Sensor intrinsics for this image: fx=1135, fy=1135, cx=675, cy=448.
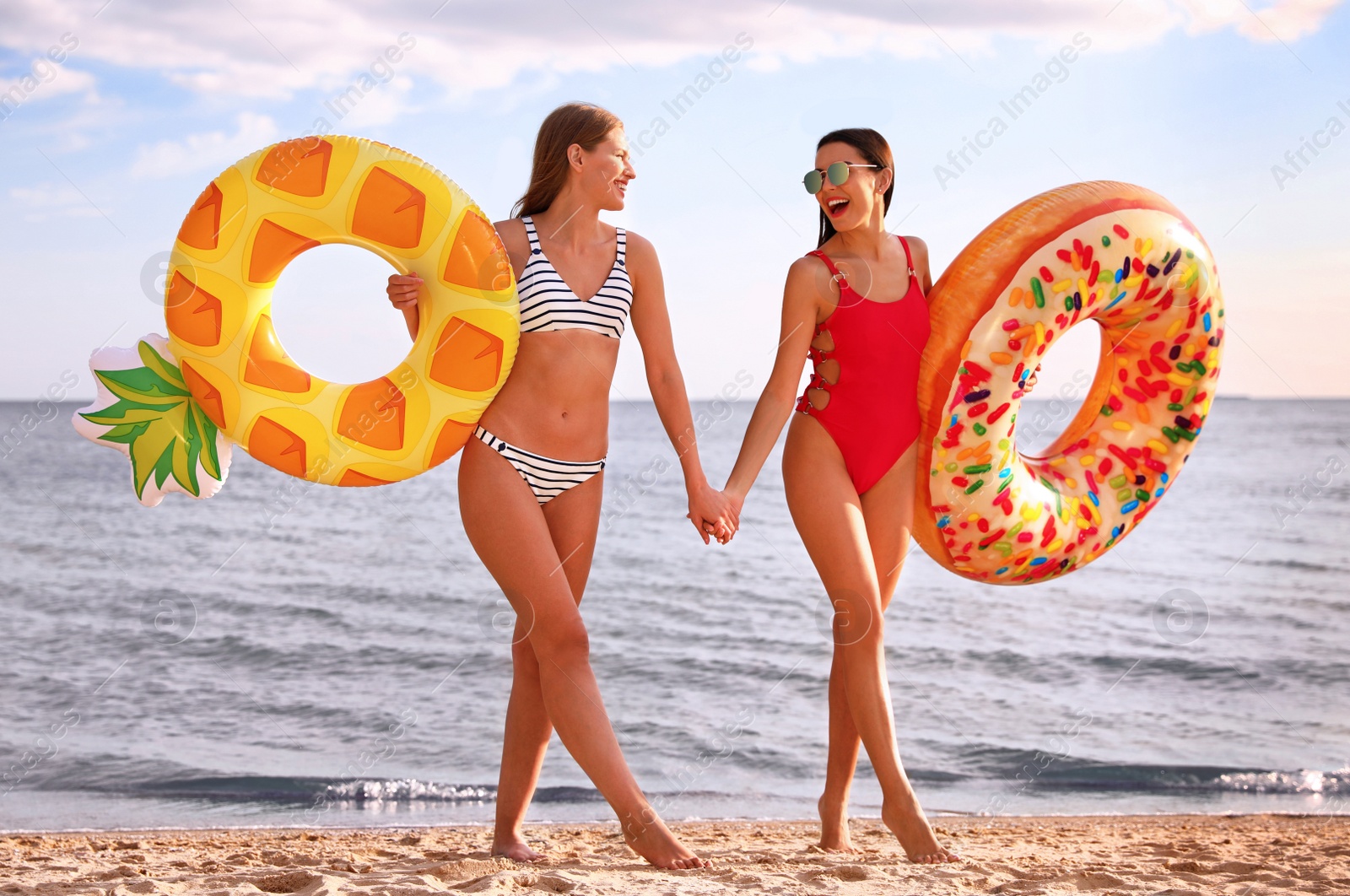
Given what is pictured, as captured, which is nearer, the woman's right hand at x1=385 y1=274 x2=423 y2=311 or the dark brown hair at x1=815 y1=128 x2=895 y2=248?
the woman's right hand at x1=385 y1=274 x2=423 y2=311

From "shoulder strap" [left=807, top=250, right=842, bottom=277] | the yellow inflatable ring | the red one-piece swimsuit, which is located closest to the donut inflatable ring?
the red one-piece swimsuit

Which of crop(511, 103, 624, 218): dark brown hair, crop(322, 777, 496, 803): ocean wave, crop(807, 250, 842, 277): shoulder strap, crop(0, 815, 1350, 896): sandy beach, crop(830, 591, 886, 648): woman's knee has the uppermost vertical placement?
crop(511, 103, 624, 218): dark brown hair

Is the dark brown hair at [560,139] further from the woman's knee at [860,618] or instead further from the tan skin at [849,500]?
the woman's knee at [860,618]

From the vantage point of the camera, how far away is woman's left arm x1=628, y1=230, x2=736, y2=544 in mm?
3338

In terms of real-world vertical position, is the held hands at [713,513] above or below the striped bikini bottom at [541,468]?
below

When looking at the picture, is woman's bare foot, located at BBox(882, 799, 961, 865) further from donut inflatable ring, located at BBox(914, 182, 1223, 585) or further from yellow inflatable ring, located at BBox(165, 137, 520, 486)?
yellow inflatable ring, located at BBox(165, 137, 520, 486)

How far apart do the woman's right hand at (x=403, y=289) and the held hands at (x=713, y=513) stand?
0.99 m

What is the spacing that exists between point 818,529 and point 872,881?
38.8 inches

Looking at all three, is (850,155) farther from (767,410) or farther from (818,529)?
(818,529)

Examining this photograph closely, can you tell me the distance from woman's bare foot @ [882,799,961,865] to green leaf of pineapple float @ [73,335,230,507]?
2.20m

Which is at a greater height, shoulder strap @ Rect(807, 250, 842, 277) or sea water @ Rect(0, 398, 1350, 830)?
shoulder strap @ Rect(807, 250, 842, 277)

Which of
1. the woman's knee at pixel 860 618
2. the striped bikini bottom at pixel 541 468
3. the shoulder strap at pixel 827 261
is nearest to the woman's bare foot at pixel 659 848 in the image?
the woman's knee at pixel 860 618

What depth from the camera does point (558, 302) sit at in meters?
3.22

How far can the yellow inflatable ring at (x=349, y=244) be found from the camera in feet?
10.4
